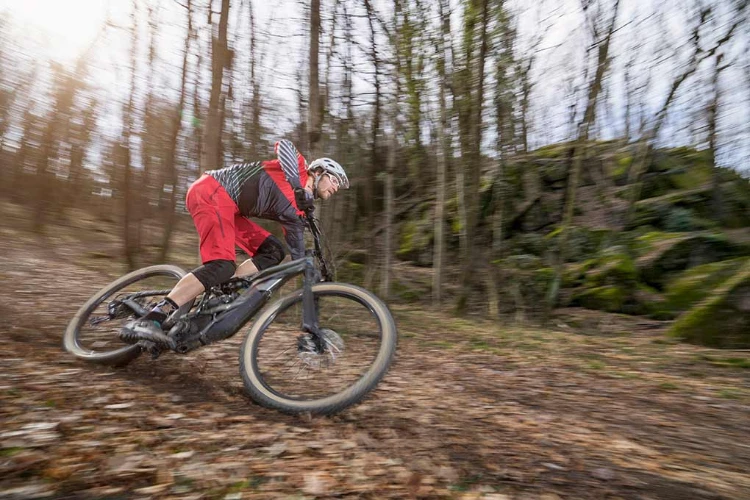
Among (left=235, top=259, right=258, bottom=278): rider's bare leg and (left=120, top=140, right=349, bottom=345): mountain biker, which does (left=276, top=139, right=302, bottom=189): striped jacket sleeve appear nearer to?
(left=120, top=140, right=349, bottom=345): mountain biker

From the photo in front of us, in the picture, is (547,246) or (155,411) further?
(547,246)

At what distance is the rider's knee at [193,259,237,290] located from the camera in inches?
140

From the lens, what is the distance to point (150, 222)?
9.75 m

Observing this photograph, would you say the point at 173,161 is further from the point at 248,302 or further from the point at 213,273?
the point at 248,302

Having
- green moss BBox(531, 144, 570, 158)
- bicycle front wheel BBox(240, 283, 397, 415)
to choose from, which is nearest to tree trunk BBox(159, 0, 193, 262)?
bicycle front wheel BBox(240, 283, 397, 415)

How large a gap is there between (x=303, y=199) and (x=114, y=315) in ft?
7.49

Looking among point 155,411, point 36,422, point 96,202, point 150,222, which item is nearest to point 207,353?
point 155,411

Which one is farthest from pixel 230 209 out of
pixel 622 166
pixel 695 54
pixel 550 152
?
pixel 622 166

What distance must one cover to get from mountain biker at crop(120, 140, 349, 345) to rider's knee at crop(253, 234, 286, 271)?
30 centimetres

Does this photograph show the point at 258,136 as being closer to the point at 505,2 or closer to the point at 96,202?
the point at 96,202

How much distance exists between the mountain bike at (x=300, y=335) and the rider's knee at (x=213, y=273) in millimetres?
114

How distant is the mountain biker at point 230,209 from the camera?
137 inches

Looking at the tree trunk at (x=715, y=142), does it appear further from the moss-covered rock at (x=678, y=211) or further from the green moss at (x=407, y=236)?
the green moss at (x=407, y=236)

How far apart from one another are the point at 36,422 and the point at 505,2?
9.12 meters
